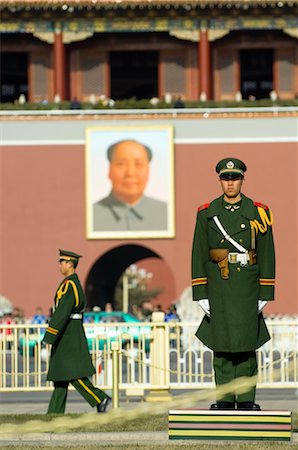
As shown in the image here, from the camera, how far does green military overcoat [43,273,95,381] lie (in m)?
14.5

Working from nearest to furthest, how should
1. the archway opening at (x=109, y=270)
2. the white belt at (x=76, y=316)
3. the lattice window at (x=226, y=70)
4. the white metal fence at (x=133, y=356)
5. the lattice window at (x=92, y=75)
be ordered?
1. the white belt at (x=76, y=316)
2. the white metal fence at (x=133, y=356)
3. the archway opening at (x=109, y=270)
4. the lattice window at (x=226, y=70)
5. the lattice window at (x=92, y=75)

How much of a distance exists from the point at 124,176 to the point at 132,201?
71 cm

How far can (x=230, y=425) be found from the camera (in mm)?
10516

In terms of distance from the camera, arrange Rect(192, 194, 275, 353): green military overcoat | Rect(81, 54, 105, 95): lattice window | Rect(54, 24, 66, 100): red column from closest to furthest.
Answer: Rect(192, 194, 275, 353): green military overcoat, Rect(54, 24, 66, 100): red column, Rect(81, 54, 105, 95): lattice window

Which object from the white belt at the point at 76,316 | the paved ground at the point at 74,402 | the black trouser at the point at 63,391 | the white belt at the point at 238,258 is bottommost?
the paved ground at the point at 74,402

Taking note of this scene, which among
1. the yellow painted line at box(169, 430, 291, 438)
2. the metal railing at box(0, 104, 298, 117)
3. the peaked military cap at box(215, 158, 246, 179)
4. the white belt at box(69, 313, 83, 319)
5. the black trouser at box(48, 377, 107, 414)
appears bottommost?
the black trouser at box(48, 377, 107, 414)

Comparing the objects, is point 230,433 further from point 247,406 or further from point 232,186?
point 232,186

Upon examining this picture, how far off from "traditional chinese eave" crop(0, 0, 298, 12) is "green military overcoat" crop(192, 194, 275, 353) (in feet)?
102

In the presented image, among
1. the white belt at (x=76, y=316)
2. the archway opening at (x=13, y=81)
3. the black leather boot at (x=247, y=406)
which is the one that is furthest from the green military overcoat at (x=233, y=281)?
the archway opening at (x=13, y=81)

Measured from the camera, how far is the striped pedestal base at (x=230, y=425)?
34.1 feet

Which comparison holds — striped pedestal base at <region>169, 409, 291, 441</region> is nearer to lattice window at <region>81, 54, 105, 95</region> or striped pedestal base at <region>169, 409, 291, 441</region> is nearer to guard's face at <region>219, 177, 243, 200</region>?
guard's face at <region>219, 177, 243, 200</region>

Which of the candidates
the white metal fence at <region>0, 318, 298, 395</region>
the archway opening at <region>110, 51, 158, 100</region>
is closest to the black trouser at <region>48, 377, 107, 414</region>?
the white metal fence at <region>0, 318, 298, 395</region>

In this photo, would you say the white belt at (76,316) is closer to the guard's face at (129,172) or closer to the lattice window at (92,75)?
the guard's face at (129,172)

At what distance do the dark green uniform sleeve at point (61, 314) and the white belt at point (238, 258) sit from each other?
3591mm
